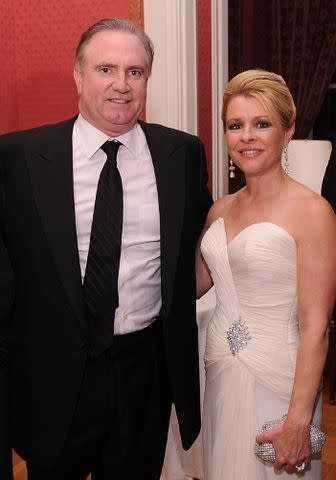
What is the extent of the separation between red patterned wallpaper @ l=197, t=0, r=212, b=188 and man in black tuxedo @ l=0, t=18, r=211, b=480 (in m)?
2.17

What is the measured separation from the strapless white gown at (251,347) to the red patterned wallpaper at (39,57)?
85.9 inches

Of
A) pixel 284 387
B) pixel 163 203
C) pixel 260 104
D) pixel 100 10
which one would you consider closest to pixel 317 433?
pixel 284 387

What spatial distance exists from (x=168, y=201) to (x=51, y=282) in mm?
391

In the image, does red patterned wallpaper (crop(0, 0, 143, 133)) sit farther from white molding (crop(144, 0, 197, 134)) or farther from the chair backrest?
the chair backrest

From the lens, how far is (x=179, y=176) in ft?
6.66

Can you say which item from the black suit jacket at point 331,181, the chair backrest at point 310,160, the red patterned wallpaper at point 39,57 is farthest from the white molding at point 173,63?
the black suit jacket at point 331,181

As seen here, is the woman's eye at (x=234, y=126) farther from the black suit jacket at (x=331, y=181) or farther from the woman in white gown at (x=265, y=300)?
the black suit jacket at (x=331, y=181)

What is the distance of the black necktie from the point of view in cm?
189

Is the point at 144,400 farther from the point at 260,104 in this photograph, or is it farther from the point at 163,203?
the point at 260,104

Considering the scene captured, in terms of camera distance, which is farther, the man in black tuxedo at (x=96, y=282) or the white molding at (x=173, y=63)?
the white molding at (x=173, y=63)

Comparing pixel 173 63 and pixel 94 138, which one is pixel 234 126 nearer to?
pixel 94 138

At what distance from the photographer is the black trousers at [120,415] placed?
193 centimetres

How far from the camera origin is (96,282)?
1.89 metres

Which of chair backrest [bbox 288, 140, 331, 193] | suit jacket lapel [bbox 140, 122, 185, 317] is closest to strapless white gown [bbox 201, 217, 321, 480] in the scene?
suit jacket lapel [bbox 140, 122, 185, 317]
